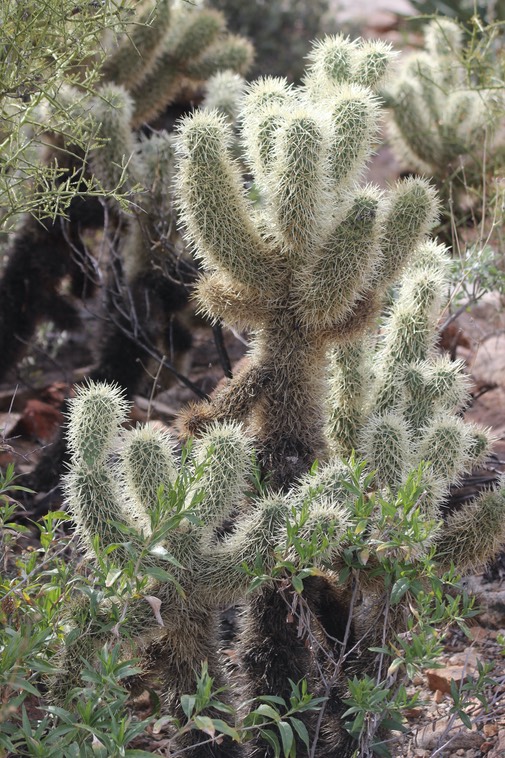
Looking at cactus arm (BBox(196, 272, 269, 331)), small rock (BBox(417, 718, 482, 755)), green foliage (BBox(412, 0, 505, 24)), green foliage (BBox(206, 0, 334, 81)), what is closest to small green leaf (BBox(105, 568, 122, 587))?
cactus arm (BBox(196, 272, 269, 331))

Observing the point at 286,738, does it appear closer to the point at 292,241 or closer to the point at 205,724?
the point at 205,724

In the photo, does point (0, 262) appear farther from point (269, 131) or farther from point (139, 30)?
point (269, 131)

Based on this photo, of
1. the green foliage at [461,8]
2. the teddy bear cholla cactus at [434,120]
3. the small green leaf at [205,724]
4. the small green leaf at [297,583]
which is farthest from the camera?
the green foliage at [461,8]

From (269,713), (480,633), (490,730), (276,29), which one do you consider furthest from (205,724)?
(276,29)

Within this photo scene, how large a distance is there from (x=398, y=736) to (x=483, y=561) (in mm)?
604

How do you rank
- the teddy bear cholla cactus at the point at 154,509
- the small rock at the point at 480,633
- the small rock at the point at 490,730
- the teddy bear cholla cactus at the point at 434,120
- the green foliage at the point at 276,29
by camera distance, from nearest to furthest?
1. the teddy bear cholla cactus at the point at 154,509
2. the small rock at the point at 490,730
3. the small rock at the point at 480,633
4. the teddy bear cholla cactus at the point at 434,120
5. the green foliage at the point at 276,29

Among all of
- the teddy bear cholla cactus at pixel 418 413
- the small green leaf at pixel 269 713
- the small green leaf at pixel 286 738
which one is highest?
the small green leaf at pixel 269 713

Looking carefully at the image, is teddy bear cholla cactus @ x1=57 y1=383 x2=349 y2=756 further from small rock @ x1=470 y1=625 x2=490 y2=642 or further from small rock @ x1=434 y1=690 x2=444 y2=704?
small rock @ x1=470 y1=625 x2=490 y2=642

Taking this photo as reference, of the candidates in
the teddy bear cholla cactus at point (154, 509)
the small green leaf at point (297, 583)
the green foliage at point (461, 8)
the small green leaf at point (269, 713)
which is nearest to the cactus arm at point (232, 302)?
the teddy bear cholla cactus at point (154, 509)

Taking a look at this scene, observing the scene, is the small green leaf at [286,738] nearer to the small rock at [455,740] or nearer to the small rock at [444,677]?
the small rock at [455,740]

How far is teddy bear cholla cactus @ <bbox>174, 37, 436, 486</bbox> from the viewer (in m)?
2.77

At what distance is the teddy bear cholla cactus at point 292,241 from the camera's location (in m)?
2.77

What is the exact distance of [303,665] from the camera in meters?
2.82

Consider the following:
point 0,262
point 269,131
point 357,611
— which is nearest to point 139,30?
point 0,262
